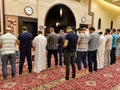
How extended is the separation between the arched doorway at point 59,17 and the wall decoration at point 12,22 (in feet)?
6.61

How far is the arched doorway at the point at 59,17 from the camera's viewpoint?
8.71 meters

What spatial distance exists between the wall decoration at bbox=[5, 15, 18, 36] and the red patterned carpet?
2.63 metres

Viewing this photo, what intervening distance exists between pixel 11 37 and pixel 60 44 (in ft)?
7.15

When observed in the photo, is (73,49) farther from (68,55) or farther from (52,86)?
(52,86)

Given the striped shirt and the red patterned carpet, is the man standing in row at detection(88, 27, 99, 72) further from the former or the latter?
the striped shirt

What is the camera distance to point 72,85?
3783mm

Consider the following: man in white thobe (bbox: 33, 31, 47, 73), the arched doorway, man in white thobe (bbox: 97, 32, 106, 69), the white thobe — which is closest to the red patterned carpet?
man in white thobe (bbox: 33, 31, 47, 73)

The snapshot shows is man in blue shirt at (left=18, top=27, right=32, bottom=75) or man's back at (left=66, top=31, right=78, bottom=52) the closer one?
man's back at (left=66, top=31, right=78, bottom=52)

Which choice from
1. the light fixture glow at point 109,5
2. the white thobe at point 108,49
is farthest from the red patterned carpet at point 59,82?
the light fixture glow at point 109,5

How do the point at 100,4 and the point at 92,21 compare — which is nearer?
the point at 92,21

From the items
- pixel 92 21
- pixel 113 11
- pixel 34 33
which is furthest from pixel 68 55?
pixel 113 11

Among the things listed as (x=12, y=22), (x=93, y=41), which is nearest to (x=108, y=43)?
(x=93, y=41)

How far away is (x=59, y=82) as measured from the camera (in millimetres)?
3980

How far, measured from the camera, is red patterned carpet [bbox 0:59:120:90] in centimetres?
365
